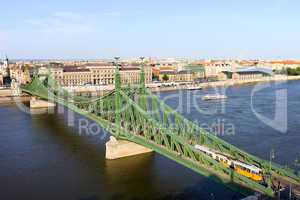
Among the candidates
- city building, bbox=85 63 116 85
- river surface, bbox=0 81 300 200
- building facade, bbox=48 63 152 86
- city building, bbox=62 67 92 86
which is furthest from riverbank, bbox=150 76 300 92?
river surface, bbox=0 81 300 200

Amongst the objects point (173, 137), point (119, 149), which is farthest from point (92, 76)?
point (173, 137)

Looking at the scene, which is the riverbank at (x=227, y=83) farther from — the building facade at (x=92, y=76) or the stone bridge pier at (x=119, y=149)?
the stone bridge pier at (x=119, y=149)

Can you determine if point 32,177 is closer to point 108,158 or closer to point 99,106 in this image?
point 108,158

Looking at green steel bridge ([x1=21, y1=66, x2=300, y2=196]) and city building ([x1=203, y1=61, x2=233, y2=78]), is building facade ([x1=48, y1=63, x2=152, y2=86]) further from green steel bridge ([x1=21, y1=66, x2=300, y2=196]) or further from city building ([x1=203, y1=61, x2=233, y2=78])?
green steel bridge ([x1=21, y1=66, x2=300, y2=196])

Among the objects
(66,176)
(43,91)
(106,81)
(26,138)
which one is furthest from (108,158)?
(106,81)

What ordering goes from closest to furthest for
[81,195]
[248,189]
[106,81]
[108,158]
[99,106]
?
1. [248,189]
2. [81,195]
3. [108,158]
4. [99,106]
5. [106,81]

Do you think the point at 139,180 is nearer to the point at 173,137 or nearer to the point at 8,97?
the point at 173,137
